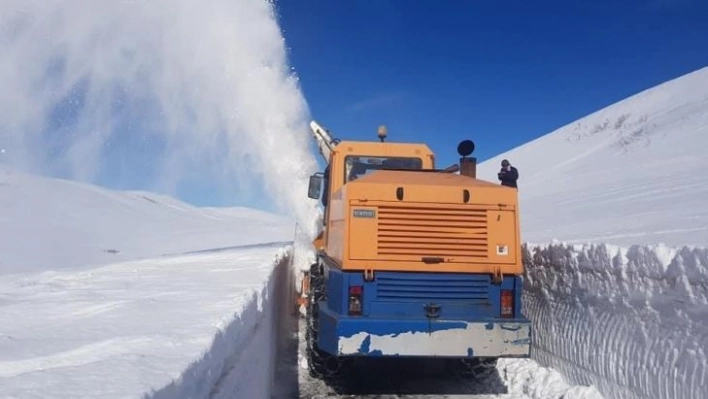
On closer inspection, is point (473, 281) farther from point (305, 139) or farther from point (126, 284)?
point (305, 139)

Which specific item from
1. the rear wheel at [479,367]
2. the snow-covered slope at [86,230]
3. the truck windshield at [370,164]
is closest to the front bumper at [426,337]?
the rear wheel at [479,367]

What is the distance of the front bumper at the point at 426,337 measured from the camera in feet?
20.3

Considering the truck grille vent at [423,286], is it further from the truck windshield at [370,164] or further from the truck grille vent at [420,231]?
the truck windshield at [370,164]

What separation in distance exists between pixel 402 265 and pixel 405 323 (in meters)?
0.56

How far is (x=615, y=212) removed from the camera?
1750 cm

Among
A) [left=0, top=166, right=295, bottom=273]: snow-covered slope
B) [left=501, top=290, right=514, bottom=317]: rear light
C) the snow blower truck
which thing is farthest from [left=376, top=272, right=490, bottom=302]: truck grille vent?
[left=0, top=166, right=295, bottom=273]: snow-covered slope

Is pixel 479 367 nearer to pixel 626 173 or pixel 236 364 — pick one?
pixel 236 364

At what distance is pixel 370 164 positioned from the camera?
27.9 ft

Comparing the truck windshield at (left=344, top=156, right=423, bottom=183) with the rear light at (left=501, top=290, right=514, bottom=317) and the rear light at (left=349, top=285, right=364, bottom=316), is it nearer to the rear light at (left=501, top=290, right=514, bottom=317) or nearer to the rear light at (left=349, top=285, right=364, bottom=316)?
the rear light at (left=349, top=285, right=364, bottom=316)

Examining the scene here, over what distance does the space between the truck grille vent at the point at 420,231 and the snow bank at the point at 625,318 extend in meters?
1.21

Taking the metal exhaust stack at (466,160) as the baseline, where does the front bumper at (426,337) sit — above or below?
below

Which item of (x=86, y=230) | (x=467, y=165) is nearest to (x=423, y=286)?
(x=467, y=165)

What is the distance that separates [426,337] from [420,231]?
1008 mm

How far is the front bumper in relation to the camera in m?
6.19
